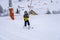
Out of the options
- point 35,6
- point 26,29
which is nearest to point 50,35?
point 26,29

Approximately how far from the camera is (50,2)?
32750mm

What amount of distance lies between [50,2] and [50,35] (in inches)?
802

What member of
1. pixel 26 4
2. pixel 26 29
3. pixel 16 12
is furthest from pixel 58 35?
pixel 26 4

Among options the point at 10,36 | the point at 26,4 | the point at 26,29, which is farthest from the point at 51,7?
the point at 10,36

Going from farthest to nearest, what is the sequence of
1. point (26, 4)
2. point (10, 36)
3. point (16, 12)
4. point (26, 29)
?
point (26, 4) → point (16, 12) → point (26, 29) → point (10, 36)

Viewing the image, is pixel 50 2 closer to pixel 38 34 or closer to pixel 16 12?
pixel 16 12

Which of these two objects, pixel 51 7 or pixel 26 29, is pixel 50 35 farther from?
pixel 51 7

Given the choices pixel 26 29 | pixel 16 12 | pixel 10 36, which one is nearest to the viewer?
pixel 10 36

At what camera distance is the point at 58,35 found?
42.3 ft

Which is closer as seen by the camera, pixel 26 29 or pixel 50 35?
pixel 50 35

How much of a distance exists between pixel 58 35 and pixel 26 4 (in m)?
19.3

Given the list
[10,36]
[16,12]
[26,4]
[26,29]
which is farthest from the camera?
[26,4]

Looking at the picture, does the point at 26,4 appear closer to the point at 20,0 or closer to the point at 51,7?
the point at 20,0

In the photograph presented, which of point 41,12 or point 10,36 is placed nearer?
point 10,36
